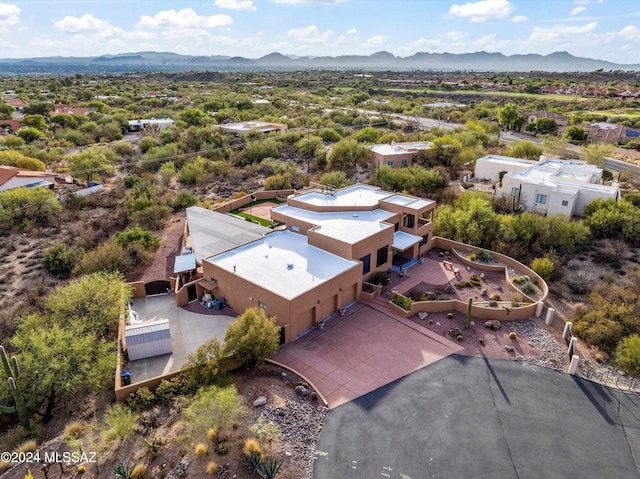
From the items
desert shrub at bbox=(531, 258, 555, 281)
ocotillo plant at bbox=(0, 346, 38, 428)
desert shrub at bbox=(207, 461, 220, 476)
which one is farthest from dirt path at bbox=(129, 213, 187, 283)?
desert shrub at bbox=(531, 258, 555, 281)

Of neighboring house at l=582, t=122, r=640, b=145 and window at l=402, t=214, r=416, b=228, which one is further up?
neighboring house at l=582, t=122, r=640, b=145

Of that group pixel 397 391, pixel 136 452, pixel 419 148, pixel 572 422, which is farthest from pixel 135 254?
pixel 419 148

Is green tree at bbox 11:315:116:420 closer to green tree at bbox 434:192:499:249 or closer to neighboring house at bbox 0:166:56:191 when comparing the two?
green tree at bbox 434:192:499:249

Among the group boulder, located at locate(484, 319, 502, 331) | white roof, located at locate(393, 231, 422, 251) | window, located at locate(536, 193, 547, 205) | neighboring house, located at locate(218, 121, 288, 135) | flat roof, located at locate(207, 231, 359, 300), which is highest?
neighboring house, located at locate(218, 121, 288, 135)

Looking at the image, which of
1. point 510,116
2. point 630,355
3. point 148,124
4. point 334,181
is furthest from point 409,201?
point 148,124

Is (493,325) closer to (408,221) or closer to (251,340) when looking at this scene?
(408,221)

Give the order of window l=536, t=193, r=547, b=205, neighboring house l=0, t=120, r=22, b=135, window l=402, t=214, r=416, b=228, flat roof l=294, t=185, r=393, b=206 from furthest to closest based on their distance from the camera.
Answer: neighboring house l=0, t=120, r=22, b=135
window l=536, t=193, r=547, b=205
flat roof l=294, t=185, r=393, b=206
window l=402, t=214, r=416, b=228

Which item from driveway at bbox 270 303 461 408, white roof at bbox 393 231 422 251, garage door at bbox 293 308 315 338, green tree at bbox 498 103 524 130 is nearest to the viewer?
driveway at bbox 270 303 461 408

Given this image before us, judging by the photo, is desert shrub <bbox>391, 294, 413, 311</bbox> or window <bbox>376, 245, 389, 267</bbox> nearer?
desert shrub <bbox>391, 294, 413, 311</bbox>
